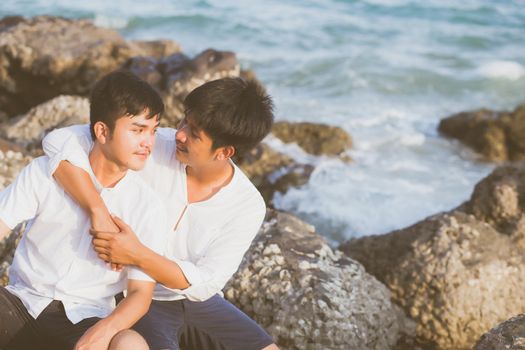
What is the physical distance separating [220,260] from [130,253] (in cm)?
50

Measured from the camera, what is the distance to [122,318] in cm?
299

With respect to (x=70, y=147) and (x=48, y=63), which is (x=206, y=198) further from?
(x=48, y=63)

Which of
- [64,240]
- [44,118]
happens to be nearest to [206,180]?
[64,240]

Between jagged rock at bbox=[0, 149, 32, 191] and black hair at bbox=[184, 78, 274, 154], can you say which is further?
jagged rock at bbox=[0, 149, 32, 191]

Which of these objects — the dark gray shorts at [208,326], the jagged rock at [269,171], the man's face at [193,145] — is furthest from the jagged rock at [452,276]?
the jagged rock at [269,171]

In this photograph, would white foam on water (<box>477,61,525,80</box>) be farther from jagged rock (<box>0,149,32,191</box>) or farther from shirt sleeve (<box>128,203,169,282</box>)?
shirt sleeve (<box>128,203,169,282</box>)

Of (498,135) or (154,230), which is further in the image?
(498,135)

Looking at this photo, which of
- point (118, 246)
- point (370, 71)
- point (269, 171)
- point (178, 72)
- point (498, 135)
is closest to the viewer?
point (118, 246)

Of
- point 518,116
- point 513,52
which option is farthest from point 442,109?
point 513,52

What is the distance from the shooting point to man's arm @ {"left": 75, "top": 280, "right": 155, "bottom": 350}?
9.62 feet

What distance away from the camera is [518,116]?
39.0ft

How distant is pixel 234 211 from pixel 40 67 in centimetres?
761

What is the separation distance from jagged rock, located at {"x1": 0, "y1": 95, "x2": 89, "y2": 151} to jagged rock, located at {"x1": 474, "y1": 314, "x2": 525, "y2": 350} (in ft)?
16.0

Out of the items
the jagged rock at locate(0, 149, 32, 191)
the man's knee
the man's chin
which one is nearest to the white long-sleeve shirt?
the man's chin
